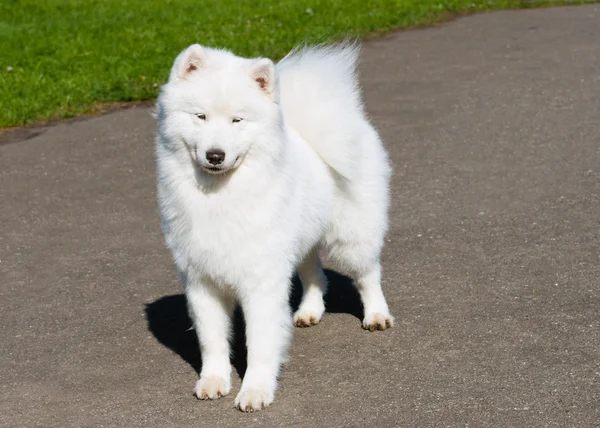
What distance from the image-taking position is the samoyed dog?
4.78 metres

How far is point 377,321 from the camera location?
597 centimetres

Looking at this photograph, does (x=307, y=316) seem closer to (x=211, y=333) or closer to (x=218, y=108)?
(x=211, y=333)

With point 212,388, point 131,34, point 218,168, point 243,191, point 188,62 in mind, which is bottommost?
point 131,34

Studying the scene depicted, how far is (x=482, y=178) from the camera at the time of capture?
912cm

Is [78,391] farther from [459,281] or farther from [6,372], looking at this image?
[459,281]

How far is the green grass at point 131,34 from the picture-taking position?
12.3 metres

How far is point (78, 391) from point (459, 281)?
2.55 m

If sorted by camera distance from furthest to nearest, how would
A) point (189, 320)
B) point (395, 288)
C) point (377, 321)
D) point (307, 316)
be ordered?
point (395, 288)
point (189, 320)
point (307, 316)
point (377, 321)

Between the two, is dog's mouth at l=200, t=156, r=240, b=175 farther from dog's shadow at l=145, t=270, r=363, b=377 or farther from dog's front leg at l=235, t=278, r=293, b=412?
dog's shadow at l=145, t=270, r=363, b=377

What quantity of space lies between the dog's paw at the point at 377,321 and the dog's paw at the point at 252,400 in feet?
3.79

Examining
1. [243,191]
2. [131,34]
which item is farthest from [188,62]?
[131,34]

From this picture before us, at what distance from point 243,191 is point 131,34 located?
10829 mm

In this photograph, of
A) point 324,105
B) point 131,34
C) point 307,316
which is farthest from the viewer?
point 131,34

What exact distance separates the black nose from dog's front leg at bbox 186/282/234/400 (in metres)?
0.72
